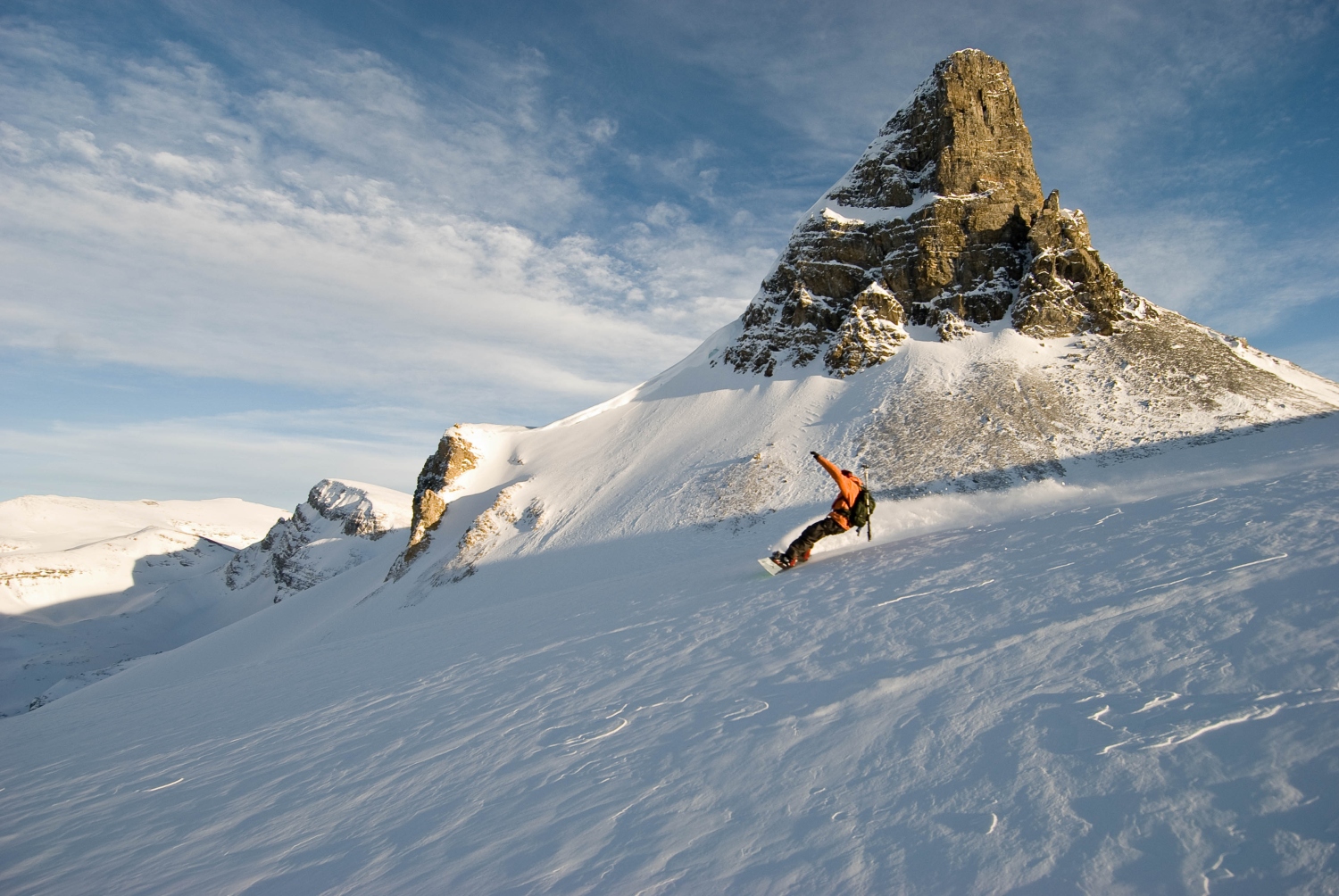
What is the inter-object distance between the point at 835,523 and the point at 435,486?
3554 centimetres

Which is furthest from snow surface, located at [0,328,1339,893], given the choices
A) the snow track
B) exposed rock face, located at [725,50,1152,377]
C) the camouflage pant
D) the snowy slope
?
the snowy slope

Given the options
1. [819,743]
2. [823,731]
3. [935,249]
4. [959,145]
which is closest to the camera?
[819,743]

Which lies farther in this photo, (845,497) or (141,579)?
(141,579)

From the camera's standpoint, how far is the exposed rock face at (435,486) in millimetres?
38969

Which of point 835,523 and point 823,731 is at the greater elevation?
point 835,523

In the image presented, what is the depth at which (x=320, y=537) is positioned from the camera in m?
82.2

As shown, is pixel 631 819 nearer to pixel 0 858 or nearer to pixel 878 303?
pixel 0 858

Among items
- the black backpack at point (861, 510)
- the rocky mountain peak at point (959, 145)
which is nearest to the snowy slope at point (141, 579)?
the rocky mountain peak at point (959, 145)

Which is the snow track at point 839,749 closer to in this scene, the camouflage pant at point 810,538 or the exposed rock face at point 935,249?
the camouflage pant at point 810,538

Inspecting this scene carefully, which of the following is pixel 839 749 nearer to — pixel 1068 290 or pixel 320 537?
pixel 1068 290

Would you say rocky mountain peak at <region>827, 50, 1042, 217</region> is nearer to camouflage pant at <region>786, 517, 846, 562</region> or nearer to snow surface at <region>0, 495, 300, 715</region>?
camouflage pant at <region>786, 517, 846, 562</region>

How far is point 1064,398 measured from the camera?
1108 inches

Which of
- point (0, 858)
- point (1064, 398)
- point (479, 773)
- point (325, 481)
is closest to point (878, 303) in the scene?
point (1064, 398)

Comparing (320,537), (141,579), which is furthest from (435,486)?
(141,579)
